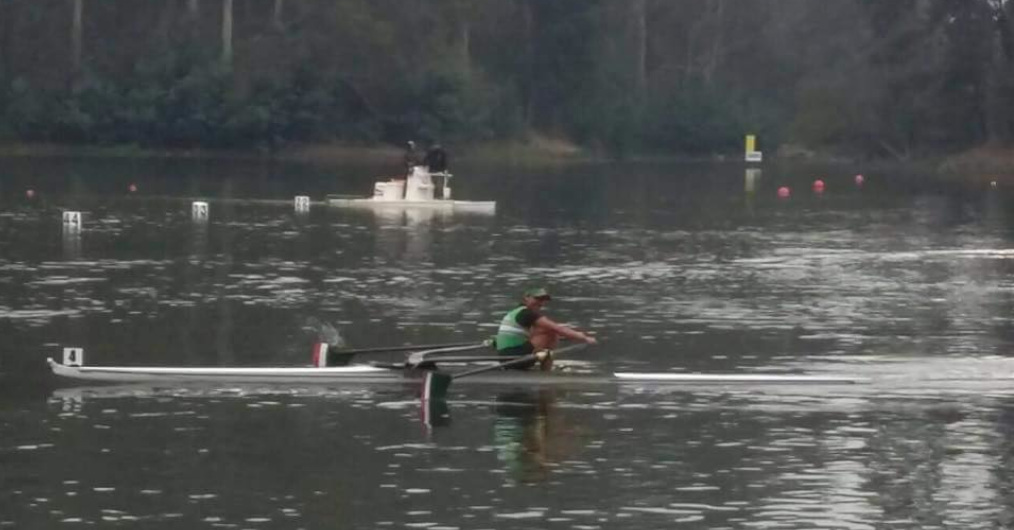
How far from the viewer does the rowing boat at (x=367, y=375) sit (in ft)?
68.5

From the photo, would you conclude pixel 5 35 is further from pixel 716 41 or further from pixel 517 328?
pixel 517 328

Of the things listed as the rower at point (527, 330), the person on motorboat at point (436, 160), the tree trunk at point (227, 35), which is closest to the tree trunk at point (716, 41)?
the tree trunk at point (227, 35)

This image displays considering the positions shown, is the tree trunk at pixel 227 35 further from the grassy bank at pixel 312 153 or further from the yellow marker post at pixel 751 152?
the yellow marker post at pixel 751 152

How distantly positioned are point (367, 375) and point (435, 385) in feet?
4.02

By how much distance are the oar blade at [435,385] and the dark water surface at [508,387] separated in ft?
0.65

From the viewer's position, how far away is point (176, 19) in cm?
9044

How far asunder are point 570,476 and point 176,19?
75.8 metres

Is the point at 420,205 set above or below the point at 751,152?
below

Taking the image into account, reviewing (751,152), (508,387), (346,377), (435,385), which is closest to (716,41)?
(751,152)

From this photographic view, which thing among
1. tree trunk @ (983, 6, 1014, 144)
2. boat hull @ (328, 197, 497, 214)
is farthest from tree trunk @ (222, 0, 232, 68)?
boat hull @ (328, 197, 497, 214)

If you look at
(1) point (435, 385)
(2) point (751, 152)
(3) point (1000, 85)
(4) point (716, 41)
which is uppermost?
(4) point (716, 41)

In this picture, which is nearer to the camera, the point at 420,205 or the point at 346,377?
the point at 346,377

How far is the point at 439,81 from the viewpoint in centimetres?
8931

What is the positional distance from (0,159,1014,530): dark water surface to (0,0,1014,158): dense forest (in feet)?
123
